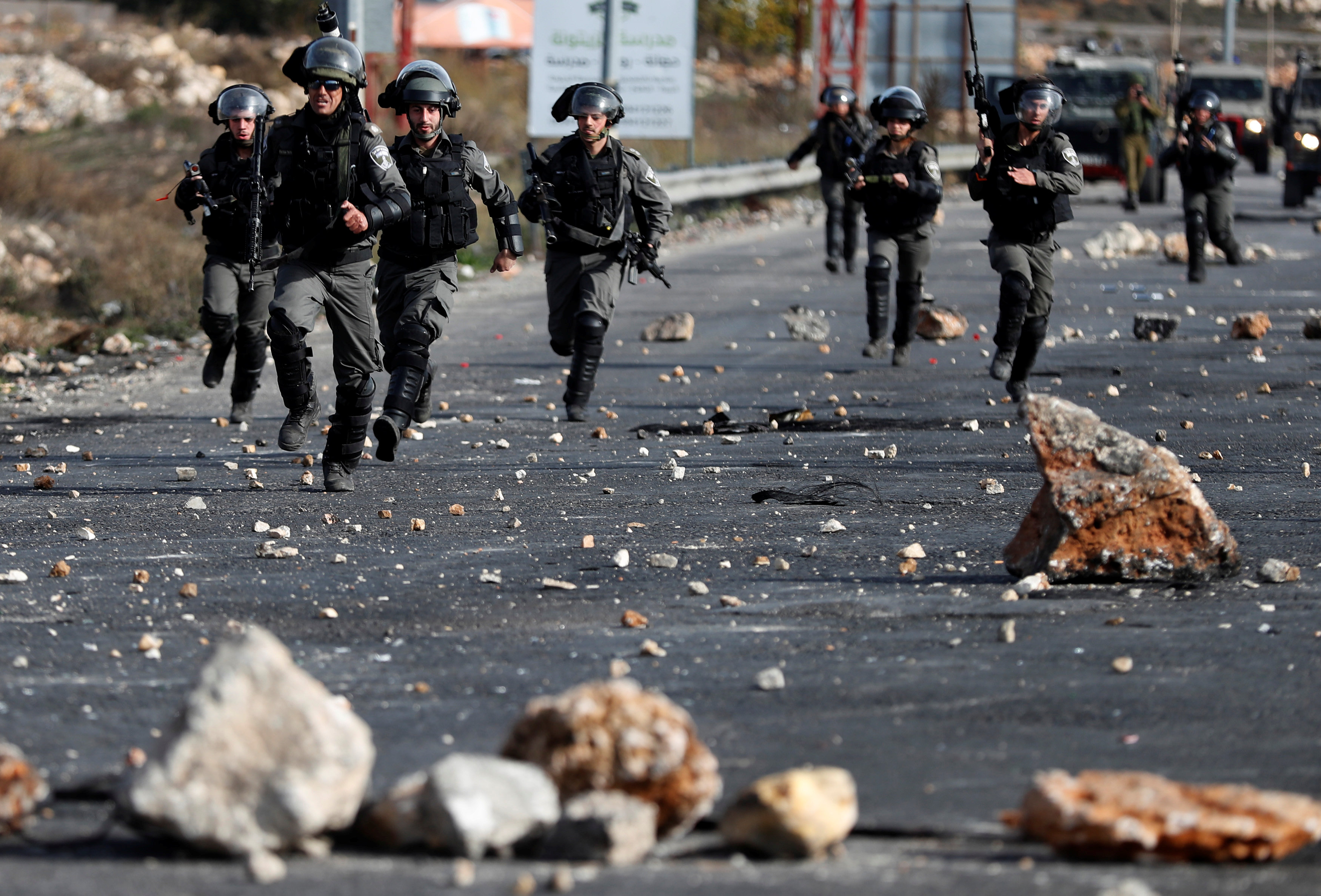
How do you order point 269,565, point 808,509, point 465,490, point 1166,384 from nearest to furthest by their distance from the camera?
1. point 269,565
2. point 808,509
3. point 465,490
4. point 1166,384

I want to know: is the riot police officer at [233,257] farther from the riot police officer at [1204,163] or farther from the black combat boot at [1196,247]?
the black combat boot at [1196,247]

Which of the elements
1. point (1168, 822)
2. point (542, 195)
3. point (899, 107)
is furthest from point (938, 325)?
point (1168, 822)

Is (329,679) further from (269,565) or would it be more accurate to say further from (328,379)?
(328,379)

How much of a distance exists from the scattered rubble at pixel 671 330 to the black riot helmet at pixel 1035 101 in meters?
4.28

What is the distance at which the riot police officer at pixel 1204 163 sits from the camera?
1689 centimetres

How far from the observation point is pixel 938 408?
36.6 ft

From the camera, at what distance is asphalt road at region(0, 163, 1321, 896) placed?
4109mm

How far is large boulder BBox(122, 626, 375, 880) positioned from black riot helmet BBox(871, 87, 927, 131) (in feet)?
30.6

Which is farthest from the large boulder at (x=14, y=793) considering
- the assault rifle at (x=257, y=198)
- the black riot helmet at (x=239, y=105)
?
the black riot helmet at (x=239, y=105)

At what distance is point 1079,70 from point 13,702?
31268 millimetres

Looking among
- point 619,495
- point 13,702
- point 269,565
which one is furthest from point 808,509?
point 13,702

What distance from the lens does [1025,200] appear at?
10906 mm

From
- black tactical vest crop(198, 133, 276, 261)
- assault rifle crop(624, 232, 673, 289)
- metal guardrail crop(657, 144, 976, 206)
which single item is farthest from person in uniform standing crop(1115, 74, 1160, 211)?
black tactical vest crop(198, 133, 276, 261)

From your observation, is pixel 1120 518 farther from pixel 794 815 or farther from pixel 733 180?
pixel 733 180
